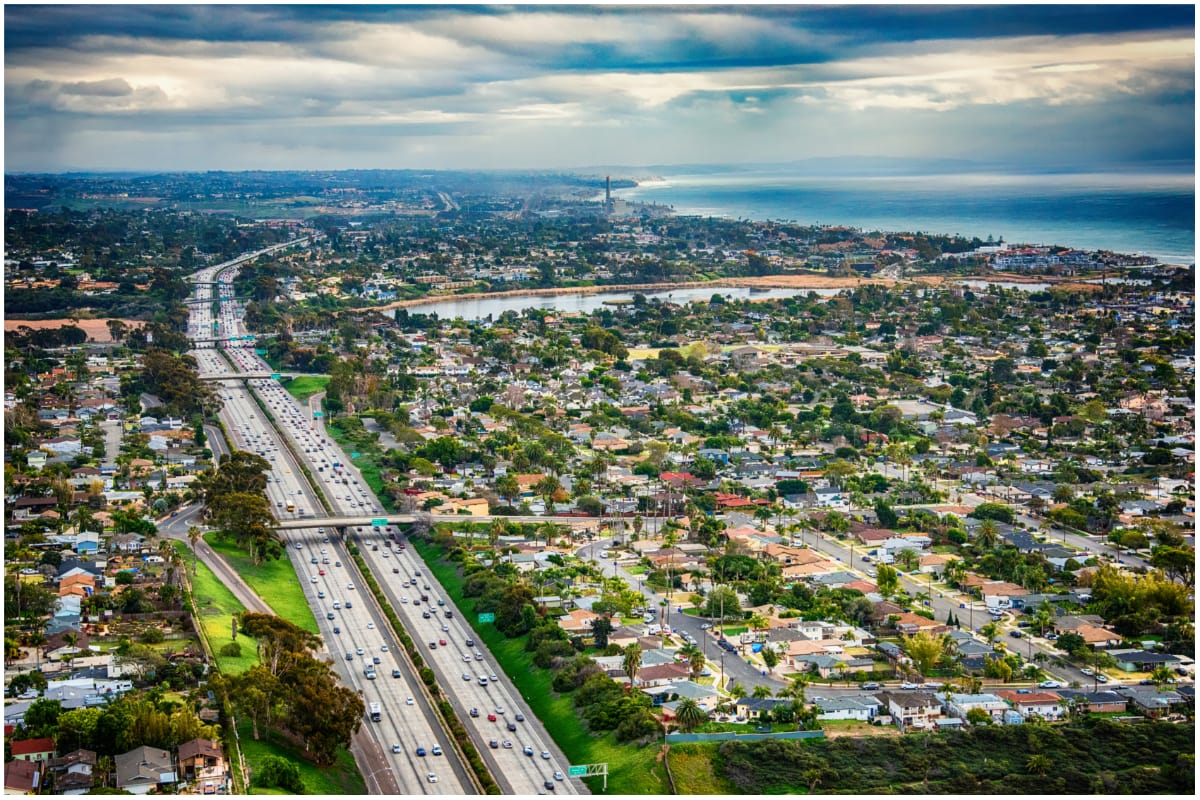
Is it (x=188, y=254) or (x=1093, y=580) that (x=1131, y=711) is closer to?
(x=1093, y=580)

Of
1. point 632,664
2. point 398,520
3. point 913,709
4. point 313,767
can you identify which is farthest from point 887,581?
point 313,767

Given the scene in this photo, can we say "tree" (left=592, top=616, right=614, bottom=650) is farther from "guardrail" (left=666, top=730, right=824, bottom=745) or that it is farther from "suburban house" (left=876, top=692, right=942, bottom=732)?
"suburban house" (left=876, top=692, right=942, bottom=732)

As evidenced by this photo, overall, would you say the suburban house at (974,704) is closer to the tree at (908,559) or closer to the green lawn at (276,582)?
the tree at (908,559)

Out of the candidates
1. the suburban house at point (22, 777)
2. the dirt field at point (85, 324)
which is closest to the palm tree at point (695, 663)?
the suburban house at point (22, 777)

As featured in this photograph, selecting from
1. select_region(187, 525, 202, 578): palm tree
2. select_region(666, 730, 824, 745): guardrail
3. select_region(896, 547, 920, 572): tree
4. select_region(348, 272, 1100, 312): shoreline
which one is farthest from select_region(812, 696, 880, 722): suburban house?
select_region(348, 272, 1100, 312): shoreline

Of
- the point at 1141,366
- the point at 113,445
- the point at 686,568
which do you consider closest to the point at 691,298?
the point at 1141,366
